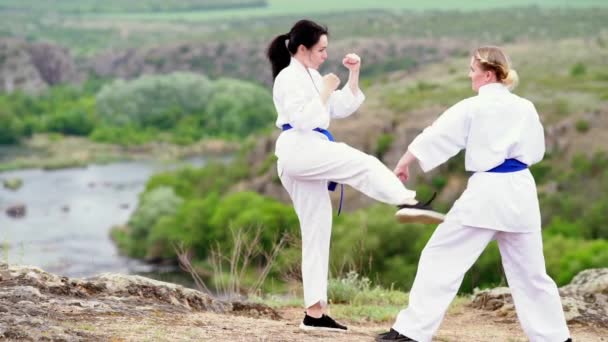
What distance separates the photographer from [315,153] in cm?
702

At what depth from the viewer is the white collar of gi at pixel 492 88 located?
6.80 meters

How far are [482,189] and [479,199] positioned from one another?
64mm

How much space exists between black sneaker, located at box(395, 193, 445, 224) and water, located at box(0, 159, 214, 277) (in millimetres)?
59802

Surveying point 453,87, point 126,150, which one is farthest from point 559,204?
point 126,150

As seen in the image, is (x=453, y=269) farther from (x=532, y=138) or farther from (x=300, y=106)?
(x=300, y=106)

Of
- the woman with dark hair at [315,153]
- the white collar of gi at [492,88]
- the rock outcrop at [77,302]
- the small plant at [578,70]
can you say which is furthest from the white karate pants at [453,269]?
→ the small plant at [578,70]

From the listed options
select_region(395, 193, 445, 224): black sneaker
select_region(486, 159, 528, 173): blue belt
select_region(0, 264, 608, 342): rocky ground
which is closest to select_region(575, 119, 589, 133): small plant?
select_region(0, 264, 608, 342): rocky ground

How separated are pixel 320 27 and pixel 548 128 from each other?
9057 cm

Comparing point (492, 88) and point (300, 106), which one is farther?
point (300, 106)

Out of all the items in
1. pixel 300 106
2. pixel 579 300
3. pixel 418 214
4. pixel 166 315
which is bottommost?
pixel 579 300

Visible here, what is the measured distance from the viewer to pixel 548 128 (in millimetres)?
95250

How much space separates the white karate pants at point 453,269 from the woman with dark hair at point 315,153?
22cm

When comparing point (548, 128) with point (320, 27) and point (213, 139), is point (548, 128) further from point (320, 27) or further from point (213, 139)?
point (320, 27)

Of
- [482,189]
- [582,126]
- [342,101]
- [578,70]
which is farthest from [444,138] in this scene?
[578,70]
